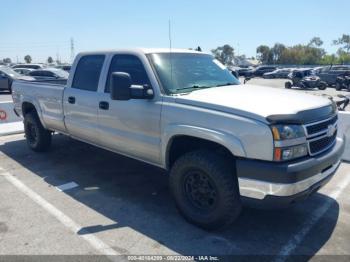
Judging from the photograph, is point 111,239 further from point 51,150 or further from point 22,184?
point 51,150

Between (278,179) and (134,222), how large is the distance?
1.73 meters

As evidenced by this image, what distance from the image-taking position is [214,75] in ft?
15.4

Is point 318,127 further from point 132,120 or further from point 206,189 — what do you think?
point 132,120

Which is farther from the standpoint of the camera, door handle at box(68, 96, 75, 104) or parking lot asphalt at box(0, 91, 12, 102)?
parking lot asphalt at box(0, 91, 12, 102)

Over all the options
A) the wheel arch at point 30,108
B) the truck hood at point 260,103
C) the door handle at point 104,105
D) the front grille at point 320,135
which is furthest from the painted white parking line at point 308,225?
the wheel arch at point 30,108

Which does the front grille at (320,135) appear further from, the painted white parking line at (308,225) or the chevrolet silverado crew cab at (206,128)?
the painted white parking line at (308,225)

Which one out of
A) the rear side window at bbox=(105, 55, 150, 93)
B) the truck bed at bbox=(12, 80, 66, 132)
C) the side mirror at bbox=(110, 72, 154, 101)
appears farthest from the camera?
the truck bed at bbox=(12, 80, 66, 132)

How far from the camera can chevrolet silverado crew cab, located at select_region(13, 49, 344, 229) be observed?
3.15 m

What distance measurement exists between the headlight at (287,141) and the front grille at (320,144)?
21cm

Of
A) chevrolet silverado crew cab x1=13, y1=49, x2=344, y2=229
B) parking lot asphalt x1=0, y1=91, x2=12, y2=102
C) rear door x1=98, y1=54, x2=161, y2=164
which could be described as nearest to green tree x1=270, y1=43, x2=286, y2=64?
parking lot asphalt x1=0, y1=91, x2=12, y2=102

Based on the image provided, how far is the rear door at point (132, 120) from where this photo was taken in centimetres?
410

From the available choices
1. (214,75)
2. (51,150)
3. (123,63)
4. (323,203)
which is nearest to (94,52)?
(123,63)

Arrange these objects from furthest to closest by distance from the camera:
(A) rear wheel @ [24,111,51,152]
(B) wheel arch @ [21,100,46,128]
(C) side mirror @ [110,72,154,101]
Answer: (A) rear wheel @ [24,111,51,152] → (B) wheel arch @ [21,100,46,128] → (C) side mirror @ [110,72,154,101]

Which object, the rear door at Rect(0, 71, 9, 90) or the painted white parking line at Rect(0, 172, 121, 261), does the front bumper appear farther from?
the rear door at Rect(0, 71, 9, 90)
